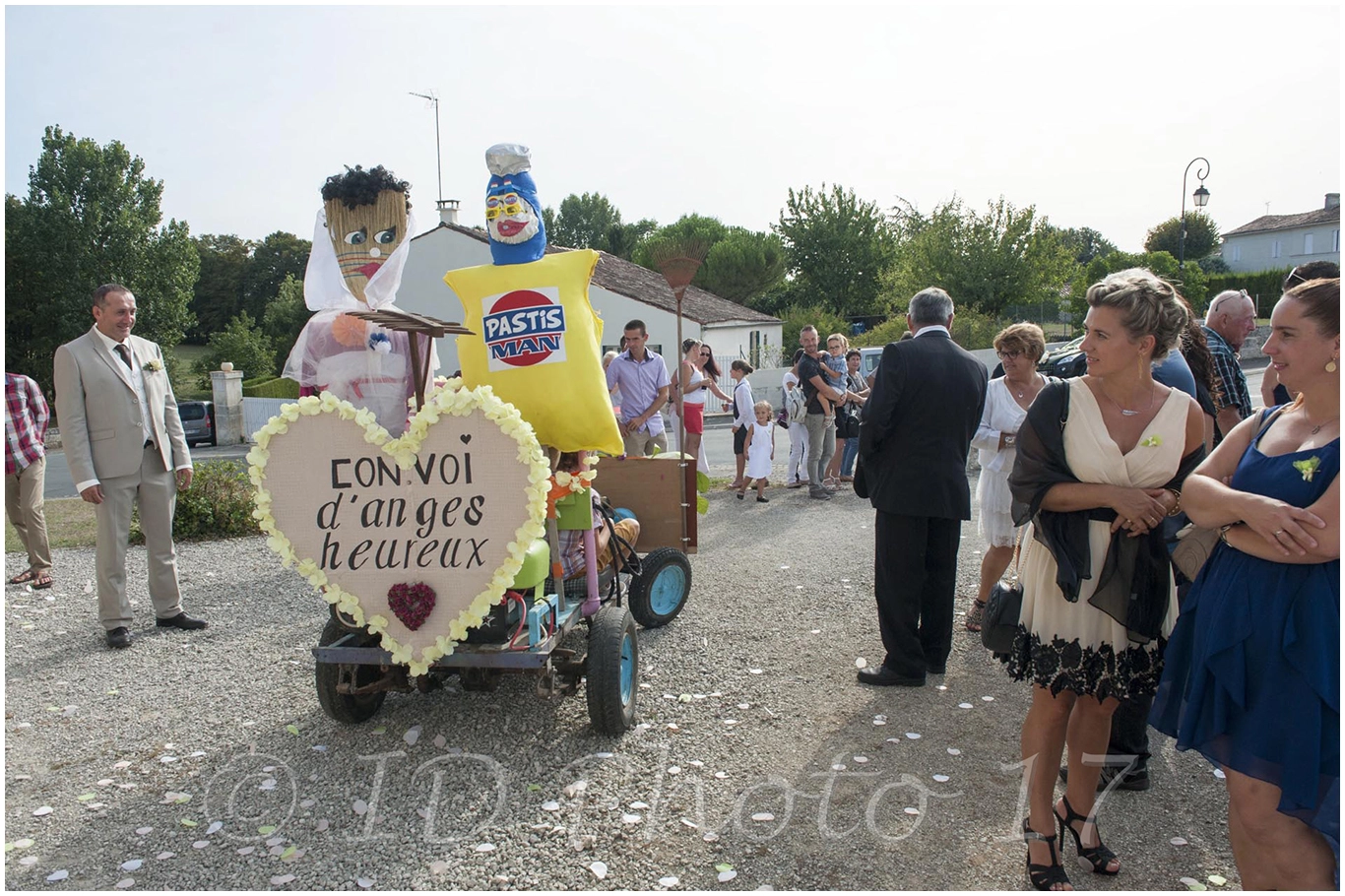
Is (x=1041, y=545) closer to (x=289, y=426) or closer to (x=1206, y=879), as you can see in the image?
(x=1206, y=879)

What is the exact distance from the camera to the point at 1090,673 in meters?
2.81

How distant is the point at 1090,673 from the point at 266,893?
8.71 ft

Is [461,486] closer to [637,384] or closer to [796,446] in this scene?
[637,384]

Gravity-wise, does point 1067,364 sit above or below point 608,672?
above

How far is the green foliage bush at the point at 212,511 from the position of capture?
8.27 meters

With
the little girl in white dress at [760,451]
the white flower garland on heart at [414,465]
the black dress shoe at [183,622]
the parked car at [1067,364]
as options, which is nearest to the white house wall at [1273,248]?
the little girl in white dress at [760,451]

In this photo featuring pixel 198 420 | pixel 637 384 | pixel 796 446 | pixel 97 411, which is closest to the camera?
pixel 97 411

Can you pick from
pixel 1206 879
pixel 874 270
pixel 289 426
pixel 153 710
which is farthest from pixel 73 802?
pixel 874 270

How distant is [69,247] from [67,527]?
29.8m

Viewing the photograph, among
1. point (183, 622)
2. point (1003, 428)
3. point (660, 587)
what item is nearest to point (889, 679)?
point (660, 587)

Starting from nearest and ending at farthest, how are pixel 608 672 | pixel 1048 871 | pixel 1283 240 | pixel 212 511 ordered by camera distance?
pixel 1048 871, pixel 608 672, pixel 212 511, pixel 1283 240

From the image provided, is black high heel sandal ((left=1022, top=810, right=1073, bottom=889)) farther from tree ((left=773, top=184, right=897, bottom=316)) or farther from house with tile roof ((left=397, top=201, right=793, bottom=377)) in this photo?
tree ((left=773, top=184, right=897, bottom=316))

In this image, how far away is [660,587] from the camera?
5.31 metres

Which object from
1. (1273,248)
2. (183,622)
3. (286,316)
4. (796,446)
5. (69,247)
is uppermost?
(1273,248)
